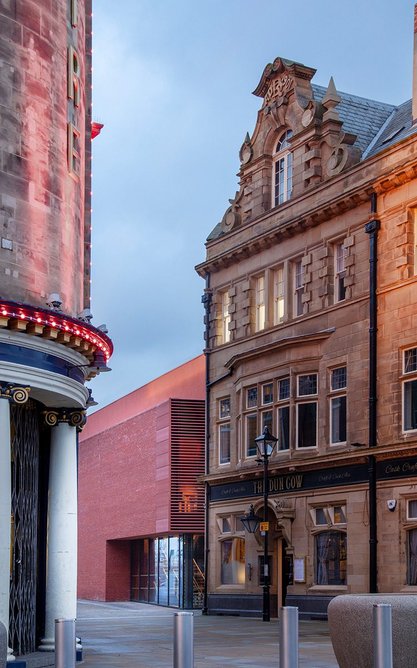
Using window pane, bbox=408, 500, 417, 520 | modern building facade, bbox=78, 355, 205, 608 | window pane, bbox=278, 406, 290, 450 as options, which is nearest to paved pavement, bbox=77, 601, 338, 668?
window pane, bbox=408, 500, 417, 520

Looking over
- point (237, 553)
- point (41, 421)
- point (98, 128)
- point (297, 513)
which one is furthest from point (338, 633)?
point (237, 553)

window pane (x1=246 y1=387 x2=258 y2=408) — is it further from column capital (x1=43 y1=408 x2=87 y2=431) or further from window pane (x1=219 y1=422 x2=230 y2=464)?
column capital (x1=43 y1=408 x2=87 y2=431)

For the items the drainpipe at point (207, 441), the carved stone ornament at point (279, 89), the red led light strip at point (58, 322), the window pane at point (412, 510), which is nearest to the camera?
the red led light strip at point (58, 322)

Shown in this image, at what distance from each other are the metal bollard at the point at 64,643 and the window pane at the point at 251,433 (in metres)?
31.6

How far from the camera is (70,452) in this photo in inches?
872

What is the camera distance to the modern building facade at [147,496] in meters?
48.8

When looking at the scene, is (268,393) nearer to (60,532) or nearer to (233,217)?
(233,217)

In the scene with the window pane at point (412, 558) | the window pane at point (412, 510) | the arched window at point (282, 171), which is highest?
the arched window at point (282, 171)

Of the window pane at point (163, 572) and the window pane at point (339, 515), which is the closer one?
the window pane at point (339, 515)

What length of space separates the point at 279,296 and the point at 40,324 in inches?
871

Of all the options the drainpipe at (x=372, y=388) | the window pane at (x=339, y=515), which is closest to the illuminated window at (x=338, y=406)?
the drainpipe at (x=372, y=388)

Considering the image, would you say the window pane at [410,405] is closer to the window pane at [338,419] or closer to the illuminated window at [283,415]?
the window pane at [338,419]

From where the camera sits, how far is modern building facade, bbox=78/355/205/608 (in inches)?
1922

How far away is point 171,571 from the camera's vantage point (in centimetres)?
5088
